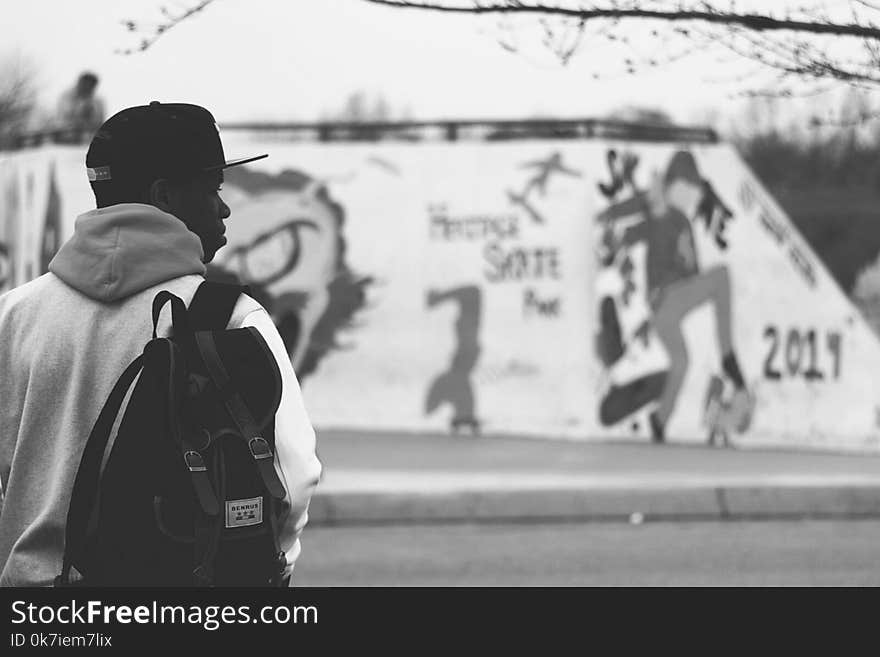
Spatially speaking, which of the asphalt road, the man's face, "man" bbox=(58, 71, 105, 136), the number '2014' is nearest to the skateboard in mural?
the number '2014'

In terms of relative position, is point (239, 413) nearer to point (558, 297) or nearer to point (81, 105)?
point (558, 297)

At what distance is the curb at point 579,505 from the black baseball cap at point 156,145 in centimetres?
612

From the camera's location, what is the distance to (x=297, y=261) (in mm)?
11867

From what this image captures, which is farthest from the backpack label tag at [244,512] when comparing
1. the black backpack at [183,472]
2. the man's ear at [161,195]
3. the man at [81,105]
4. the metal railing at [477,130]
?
the man at [81,105]

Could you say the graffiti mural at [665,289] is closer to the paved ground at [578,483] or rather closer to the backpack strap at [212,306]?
the paved ground at [578,483]

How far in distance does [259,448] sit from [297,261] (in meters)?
9.64

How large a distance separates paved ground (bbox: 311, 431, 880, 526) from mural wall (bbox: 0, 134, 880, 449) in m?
0.50

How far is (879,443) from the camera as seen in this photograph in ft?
37.1

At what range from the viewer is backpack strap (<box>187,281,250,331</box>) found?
2.35m

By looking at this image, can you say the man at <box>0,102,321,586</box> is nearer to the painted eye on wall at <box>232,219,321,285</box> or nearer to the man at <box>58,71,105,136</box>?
the painted eye on wall at <box>232,219,321,285</box>

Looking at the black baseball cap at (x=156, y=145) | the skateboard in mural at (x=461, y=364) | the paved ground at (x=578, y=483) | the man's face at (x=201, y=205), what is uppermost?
the black baseball cap at (x=156, y=145)

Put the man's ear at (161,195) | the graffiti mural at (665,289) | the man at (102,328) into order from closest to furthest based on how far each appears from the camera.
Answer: the man at (102,328)
the man's ear at (161,195)
the graffiti mural at (665,289)

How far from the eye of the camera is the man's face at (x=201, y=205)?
2482 millimetres

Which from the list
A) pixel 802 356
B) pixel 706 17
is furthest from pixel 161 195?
pixel 802 356
